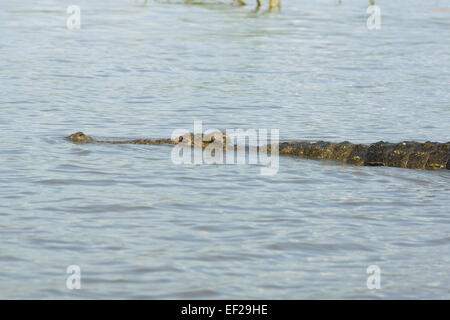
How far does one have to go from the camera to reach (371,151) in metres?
10.2

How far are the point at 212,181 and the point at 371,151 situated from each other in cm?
226

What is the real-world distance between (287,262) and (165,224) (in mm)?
1392

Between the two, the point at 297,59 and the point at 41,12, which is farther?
the point at 41,12

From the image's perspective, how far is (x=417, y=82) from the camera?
1705 cm

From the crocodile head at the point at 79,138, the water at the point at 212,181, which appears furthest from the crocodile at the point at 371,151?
the water at the point at 212,181

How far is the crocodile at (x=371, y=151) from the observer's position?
1001 cm

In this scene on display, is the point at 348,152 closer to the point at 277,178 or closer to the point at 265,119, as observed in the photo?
the point at 277,178

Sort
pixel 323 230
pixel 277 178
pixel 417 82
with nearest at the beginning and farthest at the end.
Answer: pixel 323 230, pixel 277 178, pixel 417 82

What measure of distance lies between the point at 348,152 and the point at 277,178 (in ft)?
4.67

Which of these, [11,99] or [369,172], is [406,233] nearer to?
[369,172]

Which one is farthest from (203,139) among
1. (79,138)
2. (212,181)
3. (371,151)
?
(371,151)

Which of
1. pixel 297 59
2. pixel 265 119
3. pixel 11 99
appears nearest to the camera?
pixel 265 119

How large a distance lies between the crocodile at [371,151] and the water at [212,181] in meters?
0.25
